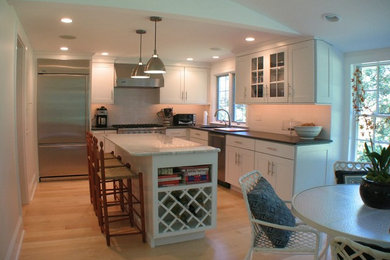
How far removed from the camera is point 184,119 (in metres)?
6.40

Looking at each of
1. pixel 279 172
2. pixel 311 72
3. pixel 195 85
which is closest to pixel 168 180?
pixel 279 172

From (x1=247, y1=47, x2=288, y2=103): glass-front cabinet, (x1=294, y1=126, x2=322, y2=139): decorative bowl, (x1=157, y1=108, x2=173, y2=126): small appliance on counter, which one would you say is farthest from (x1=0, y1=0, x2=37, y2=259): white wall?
(x1=157, y1=108, x2=173, y2=126): small appliance on counter

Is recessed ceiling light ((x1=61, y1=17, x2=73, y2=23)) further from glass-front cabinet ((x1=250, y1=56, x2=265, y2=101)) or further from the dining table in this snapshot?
the dining table

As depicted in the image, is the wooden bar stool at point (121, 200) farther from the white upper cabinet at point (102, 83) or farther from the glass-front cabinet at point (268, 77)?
the white upper cabinet at point (102, 83)

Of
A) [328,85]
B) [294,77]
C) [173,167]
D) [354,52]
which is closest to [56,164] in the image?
[173,167]

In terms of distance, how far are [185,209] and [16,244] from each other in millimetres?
1464

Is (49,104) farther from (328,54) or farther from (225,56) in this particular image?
(328,54)

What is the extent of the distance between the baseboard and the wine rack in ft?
3.86

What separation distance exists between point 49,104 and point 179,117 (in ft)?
7.68

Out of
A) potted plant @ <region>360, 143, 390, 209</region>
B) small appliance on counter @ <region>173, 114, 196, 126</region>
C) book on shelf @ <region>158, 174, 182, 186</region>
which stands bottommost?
book on shelf @ <region>158, 174, 182, 186</region>

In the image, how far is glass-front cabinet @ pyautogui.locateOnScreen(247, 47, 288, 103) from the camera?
4227 millimetres

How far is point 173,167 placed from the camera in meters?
2.90

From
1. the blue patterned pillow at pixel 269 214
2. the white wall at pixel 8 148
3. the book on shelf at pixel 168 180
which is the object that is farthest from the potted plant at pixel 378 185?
the white wall at pixel 8 148

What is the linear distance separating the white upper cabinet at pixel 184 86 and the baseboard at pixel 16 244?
12.4 ft
